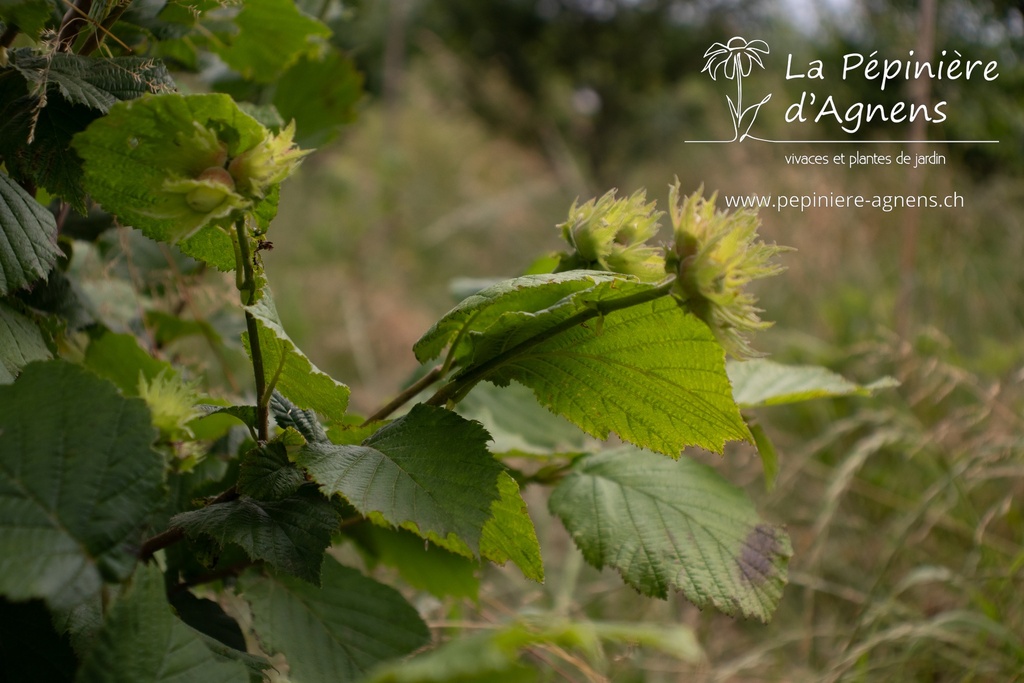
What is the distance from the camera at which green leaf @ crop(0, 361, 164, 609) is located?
0.83ft

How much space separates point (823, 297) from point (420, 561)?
2.03m

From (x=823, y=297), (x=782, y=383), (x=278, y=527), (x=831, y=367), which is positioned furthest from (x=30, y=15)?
(x=823, y=297)

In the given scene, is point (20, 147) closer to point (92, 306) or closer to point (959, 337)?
point (92, 306)

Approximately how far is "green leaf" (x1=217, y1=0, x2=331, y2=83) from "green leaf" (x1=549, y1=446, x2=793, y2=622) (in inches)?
13.3

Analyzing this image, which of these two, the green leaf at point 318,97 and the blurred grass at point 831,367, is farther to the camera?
the blurred grass at point 831,367

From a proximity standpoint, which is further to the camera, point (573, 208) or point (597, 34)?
point (597, 34)

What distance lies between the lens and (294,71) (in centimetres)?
65

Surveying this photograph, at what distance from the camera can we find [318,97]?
26.2 inches

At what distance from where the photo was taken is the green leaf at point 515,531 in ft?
1.11

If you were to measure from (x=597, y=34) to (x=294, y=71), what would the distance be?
601 centimetres

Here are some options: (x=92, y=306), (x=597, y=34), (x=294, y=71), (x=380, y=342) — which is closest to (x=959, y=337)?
(x=380, y=342)

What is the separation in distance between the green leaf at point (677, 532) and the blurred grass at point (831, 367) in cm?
17

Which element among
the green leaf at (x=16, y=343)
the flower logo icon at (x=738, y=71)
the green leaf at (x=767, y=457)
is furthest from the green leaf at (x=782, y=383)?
the flower logo icon at (x=738, y=71)

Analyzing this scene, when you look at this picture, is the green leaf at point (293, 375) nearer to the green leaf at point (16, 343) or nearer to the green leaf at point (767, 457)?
the green leaf at point (16, 343)
